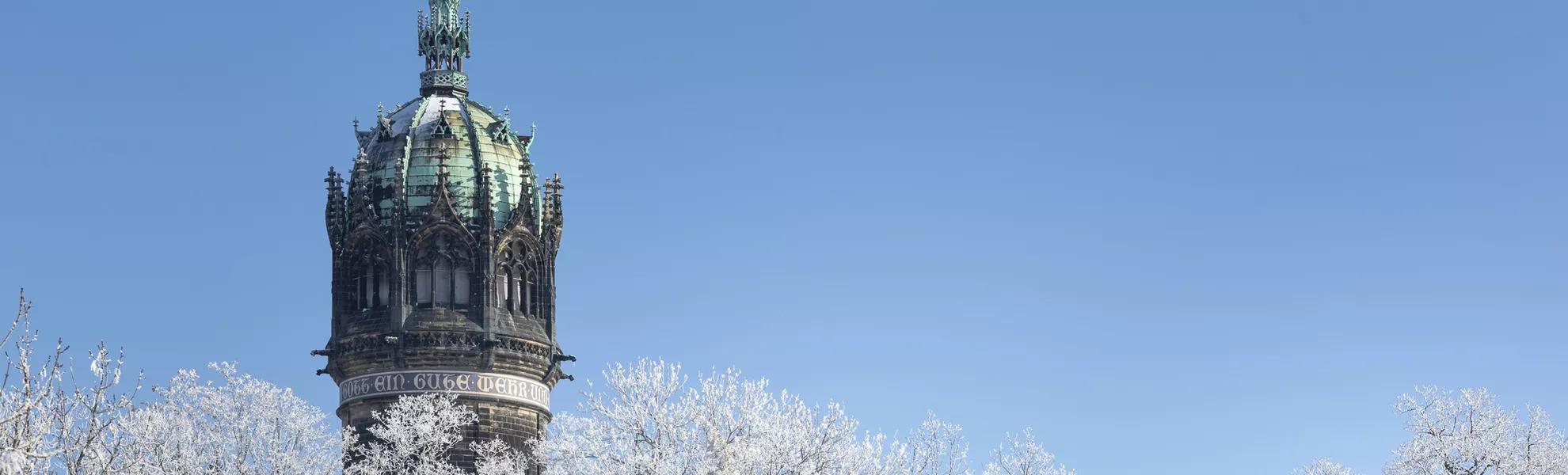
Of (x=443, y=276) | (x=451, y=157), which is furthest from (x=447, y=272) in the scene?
(x=451, y=157)

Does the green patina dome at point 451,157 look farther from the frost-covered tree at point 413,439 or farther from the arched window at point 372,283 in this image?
the frost-covered tree at point 413,439

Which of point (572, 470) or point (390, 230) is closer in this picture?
point (572, 470)

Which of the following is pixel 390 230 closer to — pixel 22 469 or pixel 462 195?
pixel 462 195

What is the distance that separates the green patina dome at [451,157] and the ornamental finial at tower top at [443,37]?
9.72 feet

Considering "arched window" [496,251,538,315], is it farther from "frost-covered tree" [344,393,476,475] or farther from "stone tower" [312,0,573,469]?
"frost-covered tree" [344,393,476,475]

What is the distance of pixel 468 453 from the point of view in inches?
4156

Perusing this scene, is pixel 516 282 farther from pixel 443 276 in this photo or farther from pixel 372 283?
pixel 372 283

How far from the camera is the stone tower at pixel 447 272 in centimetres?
10612

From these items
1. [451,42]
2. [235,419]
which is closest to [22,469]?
[235,419]

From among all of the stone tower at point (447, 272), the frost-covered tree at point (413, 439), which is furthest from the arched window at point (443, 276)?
the frost-covered tree at point (413, 439)

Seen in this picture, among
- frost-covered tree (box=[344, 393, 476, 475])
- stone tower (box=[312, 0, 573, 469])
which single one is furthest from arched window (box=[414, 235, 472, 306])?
frost-covered tree (box=[344, 393, 476, 475])

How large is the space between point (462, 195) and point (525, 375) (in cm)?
745

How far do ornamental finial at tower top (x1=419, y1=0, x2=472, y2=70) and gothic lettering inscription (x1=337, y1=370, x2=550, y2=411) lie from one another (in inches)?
566

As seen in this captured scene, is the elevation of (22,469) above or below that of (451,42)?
below
